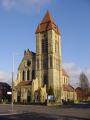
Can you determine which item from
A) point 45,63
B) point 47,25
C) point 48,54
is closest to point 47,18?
point 47,25

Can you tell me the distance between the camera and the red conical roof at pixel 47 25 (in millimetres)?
104750

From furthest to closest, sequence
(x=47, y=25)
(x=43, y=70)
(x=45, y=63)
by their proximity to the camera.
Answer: (x=47, y=25) → (x=45, y=63) → (x=43, y=70)

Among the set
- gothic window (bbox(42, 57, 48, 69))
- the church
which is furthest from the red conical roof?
gothic window (bbox(42, 57, 48, 69))

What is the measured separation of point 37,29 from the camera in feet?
354

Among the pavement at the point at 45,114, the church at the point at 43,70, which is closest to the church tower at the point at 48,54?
the church at the point at 43,70

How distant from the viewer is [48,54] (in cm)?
10031

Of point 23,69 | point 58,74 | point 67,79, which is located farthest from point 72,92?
point 23,69

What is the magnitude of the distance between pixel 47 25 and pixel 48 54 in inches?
487

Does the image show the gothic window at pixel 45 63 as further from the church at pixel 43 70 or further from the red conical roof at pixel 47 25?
the red conical roof at pixel 47 25

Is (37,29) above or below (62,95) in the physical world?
above

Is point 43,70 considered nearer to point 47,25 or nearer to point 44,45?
point 44,45

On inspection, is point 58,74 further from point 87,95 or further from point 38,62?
point 87,95

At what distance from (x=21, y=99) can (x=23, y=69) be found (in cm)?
1276

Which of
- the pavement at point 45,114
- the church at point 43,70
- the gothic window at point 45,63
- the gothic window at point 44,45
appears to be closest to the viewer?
the pavement at point 45,114
